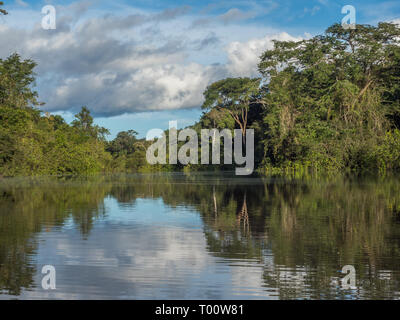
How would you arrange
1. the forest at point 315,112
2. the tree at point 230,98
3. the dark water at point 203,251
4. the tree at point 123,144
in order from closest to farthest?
the dark water at point 203,251 → the forest at point 315,112 → the tree at point 230,98 → the tree at point 123,144

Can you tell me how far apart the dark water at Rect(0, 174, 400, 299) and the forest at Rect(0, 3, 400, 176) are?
75.9 ft

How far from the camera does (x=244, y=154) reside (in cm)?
5875

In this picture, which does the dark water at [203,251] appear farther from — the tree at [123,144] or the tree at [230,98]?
the tree at [123,144]

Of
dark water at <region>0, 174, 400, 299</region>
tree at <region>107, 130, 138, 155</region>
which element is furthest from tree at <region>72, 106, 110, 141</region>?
dark water at <region>0, 174, 400, 299</region>

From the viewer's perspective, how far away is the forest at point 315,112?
38.8 meters

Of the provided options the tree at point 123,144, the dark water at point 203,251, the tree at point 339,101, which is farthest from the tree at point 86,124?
the dark water at point 203,251

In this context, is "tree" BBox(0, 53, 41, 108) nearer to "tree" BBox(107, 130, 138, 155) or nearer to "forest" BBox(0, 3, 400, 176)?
"forest" BBox(0, 3, 400, 176)

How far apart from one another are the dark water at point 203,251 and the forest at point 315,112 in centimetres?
2312

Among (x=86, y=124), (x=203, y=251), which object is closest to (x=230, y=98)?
(x=86, y=124)

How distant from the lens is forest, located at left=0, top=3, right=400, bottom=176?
38750 mm

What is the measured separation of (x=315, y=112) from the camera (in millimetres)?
42188

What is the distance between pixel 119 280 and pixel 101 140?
2658 inches

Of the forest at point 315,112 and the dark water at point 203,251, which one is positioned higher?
the forest at point 315,112
